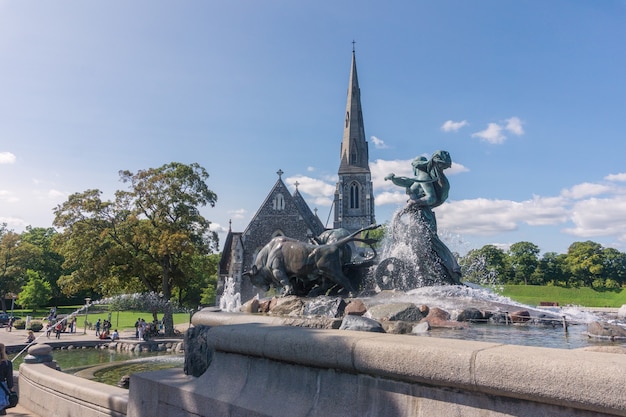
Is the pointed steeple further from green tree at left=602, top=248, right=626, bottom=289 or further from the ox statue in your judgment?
the ox statue

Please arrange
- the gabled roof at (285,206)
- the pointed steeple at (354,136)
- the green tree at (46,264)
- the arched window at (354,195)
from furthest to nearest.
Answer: the pointed steeple at (354,136), the arched window at (354,195), the green tree at (46,264), the gabled roof at (285,206)

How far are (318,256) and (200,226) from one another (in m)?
24.4

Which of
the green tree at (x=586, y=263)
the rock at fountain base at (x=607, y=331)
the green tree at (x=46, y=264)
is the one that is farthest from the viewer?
the green tree at (x=586, y=263)

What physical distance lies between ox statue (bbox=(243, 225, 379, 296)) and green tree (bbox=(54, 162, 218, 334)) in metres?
20.6

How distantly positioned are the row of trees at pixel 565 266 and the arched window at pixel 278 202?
28.7m

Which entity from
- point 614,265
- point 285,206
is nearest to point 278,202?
point 285,206

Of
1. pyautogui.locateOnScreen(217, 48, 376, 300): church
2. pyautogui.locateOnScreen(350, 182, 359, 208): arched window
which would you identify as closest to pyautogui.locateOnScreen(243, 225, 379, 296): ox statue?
pyautogui.locateOnScreen(217, 48, 376, 300): church

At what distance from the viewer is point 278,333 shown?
3.54 meters

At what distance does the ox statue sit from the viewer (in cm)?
918

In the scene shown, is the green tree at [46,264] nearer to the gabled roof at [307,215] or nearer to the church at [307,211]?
the church at [307,211]

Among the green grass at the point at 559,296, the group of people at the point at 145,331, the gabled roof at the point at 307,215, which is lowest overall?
the group of people at the point at 145,331

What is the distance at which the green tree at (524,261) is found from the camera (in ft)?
220

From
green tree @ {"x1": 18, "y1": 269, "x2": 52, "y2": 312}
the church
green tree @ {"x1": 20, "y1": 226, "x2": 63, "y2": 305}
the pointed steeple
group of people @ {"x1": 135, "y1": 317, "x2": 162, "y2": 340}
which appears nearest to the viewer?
group of people @ {"x1": 135, "y1": 317, "x2": 162, "y2": 340}

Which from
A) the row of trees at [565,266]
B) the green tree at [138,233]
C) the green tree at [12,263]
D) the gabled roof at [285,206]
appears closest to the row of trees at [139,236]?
the green tree at [138,233]
